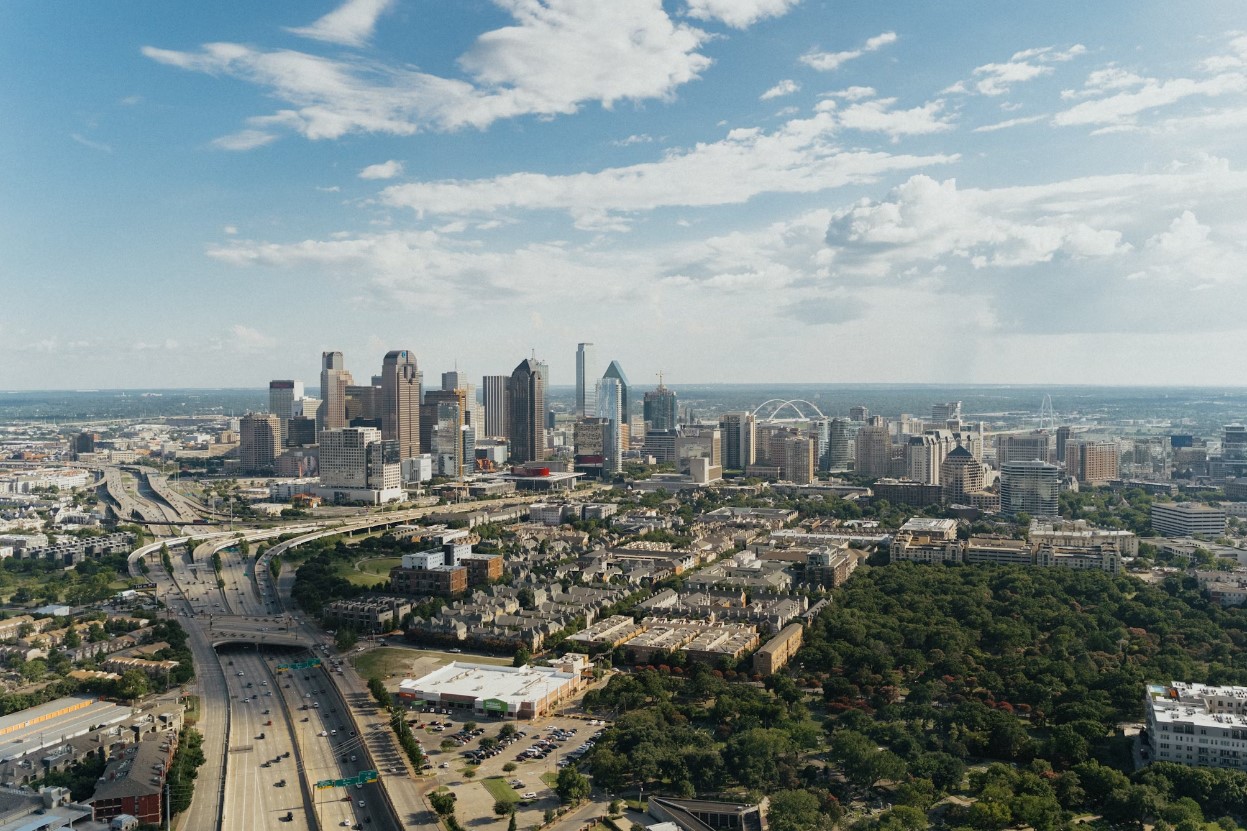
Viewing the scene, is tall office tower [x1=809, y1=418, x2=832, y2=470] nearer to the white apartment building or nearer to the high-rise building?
the high-rise building

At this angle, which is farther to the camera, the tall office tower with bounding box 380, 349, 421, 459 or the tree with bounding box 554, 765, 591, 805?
the tall office tower with bounding box 380, 349, 421, 459

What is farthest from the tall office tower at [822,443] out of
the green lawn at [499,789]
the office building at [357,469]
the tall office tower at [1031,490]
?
the green lawn at [499,789]

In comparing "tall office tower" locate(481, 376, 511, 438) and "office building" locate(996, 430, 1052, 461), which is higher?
"tall office tower" locate(481, 376, 511, 438)

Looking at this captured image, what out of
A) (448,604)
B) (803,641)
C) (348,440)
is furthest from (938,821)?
(348,440)

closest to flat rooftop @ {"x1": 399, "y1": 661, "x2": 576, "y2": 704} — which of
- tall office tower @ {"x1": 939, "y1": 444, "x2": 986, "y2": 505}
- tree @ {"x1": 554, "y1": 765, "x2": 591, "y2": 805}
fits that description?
tree @ {"x1": 554, "y1": 765, "x2": 591, "y2": 805}

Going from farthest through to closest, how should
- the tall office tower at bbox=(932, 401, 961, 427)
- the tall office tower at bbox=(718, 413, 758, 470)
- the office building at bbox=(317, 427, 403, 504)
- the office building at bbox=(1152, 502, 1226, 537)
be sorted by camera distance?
the tall office tower at bbox=(932, 401, 961, 427) → the tall office tower at bbox=(718, 413, 758, 470) → the office building at bbox=(317, 427, 403, 504) → the office building at bbox=(1152, 502, 1226, 537)

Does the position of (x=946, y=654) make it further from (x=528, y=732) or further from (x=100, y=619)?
(x=100, y=619)

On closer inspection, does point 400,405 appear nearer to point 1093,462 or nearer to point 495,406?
point 495,406
